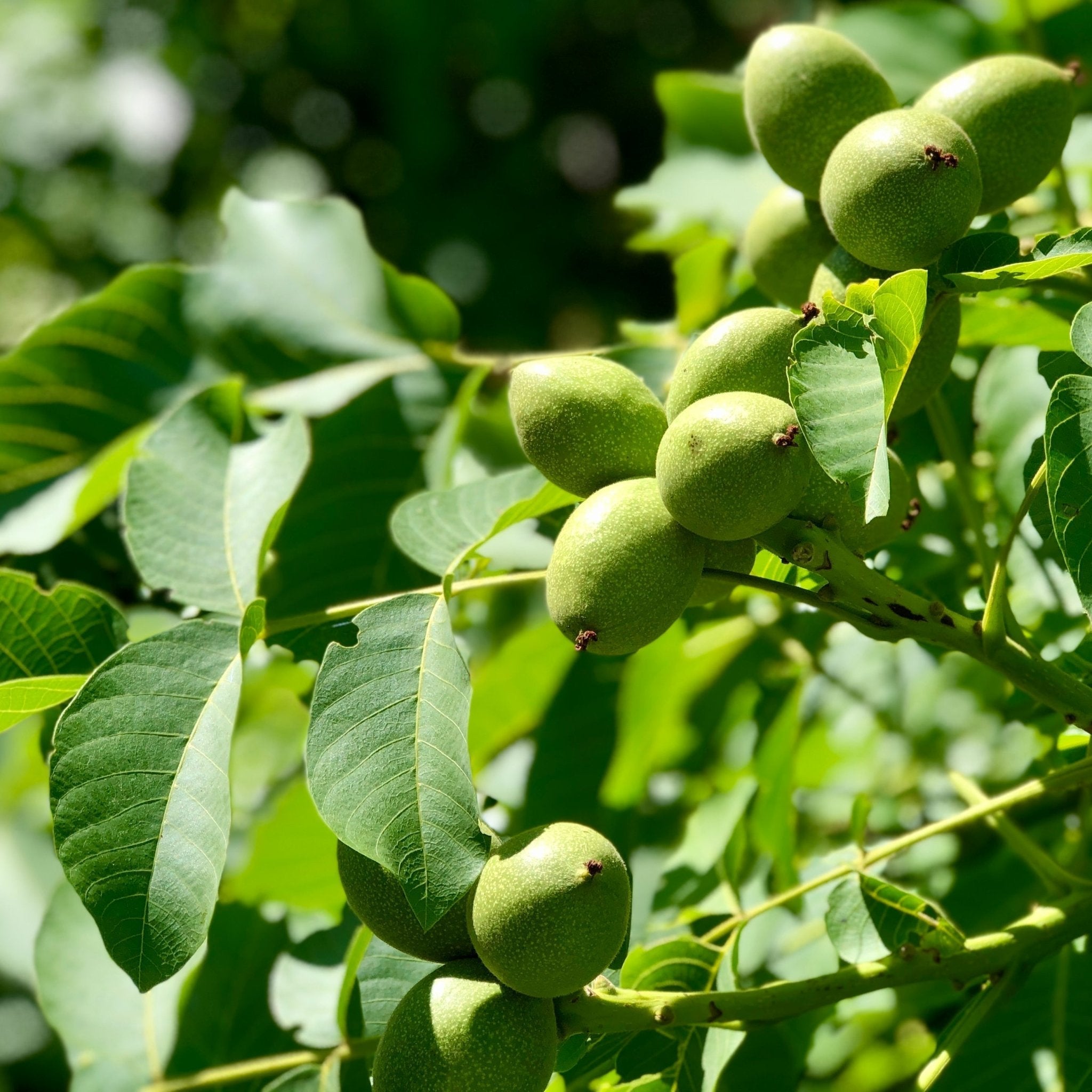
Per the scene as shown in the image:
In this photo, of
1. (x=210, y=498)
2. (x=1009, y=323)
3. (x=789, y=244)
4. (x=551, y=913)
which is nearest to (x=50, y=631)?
(x=210, y=498)

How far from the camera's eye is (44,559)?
2.06 m

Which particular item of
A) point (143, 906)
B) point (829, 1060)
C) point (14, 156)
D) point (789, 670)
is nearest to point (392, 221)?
point (14, 156)

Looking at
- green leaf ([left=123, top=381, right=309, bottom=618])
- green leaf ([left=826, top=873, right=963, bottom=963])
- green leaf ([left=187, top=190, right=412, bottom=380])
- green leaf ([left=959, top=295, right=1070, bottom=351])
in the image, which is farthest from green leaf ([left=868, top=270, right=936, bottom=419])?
green leaf ([left=187, top=190, right=412, bottom=380])

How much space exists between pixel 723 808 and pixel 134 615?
1.14 m

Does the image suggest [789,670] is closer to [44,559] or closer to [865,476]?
[865,476]

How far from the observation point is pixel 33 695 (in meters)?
1.23

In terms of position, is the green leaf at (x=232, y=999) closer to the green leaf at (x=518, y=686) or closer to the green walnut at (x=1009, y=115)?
the green leaf at (x=518, y=686)

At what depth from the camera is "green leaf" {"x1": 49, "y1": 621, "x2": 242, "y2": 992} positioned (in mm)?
1065

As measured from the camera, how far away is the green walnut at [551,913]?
1.00m

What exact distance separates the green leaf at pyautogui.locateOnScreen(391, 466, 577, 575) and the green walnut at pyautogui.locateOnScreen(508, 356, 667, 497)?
0.10 meters

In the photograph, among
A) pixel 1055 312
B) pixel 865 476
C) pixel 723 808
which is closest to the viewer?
pixel 865 476

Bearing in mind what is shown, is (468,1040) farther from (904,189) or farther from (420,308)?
(420,308)

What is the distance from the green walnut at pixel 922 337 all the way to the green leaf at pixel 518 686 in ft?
2.85

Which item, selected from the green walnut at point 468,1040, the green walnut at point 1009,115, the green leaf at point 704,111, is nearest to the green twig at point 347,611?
the green walnut at point 468,1040
